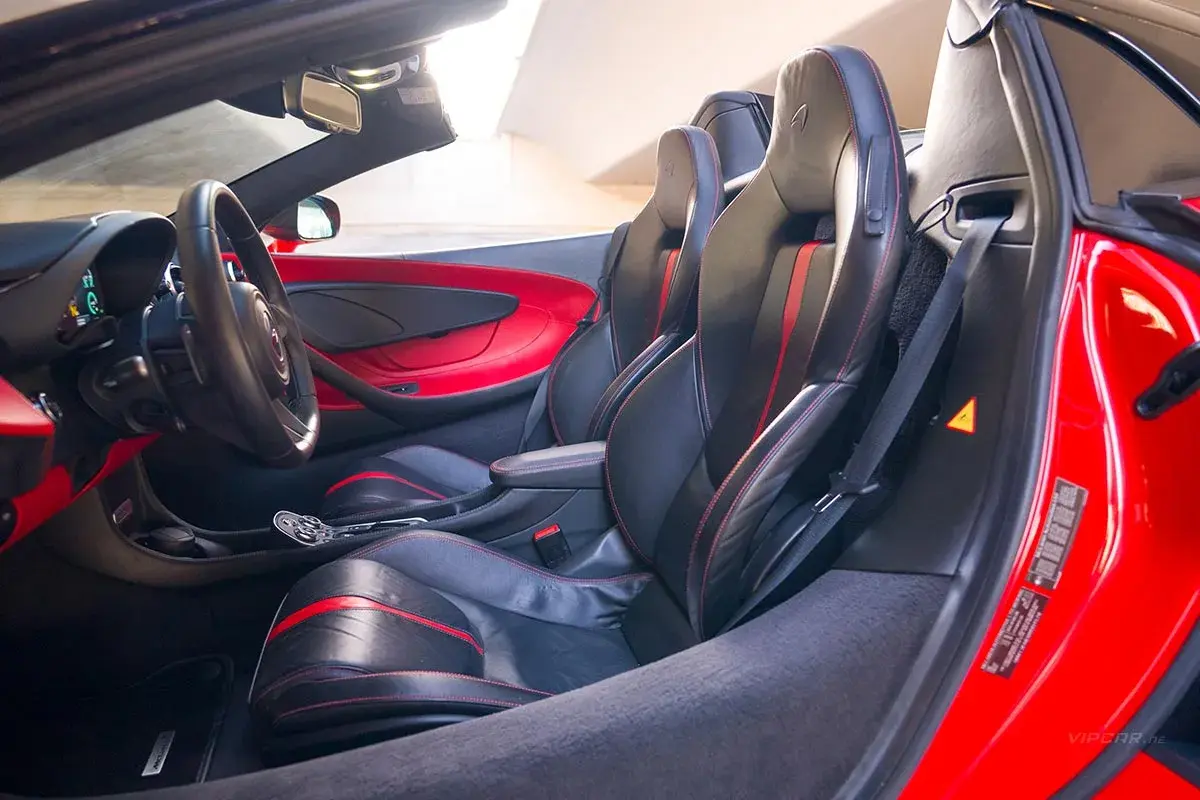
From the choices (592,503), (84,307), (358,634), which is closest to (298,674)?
(358,634)

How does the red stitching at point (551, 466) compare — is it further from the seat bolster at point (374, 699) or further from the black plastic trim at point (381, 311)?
the black plastic trim at point (381, 311)

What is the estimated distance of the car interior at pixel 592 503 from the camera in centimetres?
59

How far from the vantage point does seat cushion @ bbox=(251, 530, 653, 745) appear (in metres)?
0.75

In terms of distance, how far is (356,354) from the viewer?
168 centimetres

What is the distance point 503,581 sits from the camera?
1108 mm

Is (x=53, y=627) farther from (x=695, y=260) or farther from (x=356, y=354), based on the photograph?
(x=695, y=260)

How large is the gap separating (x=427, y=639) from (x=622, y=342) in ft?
2.69

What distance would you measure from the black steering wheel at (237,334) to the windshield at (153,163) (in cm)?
9

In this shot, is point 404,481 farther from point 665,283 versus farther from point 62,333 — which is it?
point 62,333

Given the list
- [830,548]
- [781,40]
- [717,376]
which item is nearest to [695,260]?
[717,376]

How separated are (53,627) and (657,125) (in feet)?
8.96

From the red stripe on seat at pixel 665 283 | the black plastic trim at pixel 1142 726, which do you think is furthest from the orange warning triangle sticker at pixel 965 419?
the red stripe on seat at pixel 665 283

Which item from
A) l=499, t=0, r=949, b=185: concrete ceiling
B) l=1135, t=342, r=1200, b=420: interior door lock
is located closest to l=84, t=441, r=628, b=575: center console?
l=1135, t=342, r=1200, b=420: interior door lock

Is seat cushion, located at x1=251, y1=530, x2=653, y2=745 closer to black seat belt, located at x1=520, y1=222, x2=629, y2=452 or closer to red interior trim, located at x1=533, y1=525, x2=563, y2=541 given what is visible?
red interior trim, located at x1=533, y1=525, x2=563, y2=541
